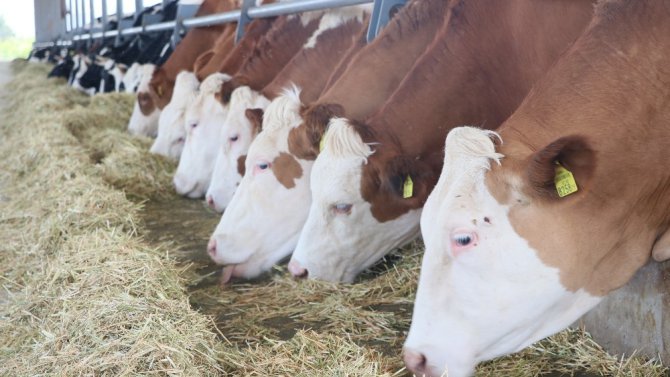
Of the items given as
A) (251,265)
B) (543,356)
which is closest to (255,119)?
(251,265)

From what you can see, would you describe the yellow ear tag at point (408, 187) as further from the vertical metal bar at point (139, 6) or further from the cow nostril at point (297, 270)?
the vertical metal bar at point (139, 6)

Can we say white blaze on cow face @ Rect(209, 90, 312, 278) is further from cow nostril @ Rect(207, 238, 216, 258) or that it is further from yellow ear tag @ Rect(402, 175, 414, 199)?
yellow ear tag @ Rect(402, 175, 414, 199)

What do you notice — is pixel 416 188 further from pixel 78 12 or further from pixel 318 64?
pixel 78 12

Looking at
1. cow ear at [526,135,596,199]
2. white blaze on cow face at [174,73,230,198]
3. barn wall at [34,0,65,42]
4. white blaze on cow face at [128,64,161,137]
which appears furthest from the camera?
barn wall at [34,0,65,42]

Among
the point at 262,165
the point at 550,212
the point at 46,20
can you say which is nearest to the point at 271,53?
the point at 262,165

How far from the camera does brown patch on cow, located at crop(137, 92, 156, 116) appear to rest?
1005cm

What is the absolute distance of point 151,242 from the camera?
5.57 m

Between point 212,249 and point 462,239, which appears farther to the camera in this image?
point 212,249

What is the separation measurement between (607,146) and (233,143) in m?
3.86

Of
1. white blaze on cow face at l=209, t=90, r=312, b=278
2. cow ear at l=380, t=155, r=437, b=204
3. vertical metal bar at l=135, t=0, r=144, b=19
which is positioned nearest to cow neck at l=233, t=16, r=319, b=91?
white blaze on cow face at l=209, t=90, r=312, b=278

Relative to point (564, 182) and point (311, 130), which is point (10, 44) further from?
point (564, 182)

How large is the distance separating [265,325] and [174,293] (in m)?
0.53

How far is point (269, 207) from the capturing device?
4.87 m

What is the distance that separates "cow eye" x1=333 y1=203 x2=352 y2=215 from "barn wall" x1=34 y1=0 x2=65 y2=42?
39724mm
